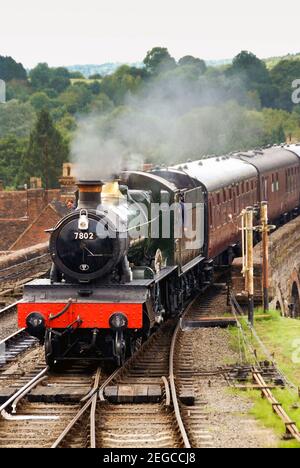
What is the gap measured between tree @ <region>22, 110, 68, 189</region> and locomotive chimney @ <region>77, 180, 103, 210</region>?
5648 cm

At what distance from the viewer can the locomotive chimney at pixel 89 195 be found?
13.9 meters

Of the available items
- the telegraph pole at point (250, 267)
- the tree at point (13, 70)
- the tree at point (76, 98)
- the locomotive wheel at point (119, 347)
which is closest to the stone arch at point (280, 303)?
the telegraph pole at point (250, 267)

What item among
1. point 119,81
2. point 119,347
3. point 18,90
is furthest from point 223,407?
point 18,90

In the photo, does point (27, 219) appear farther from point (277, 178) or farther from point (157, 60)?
point (157, 60)

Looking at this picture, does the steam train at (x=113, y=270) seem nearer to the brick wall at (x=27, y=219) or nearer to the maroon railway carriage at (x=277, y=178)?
the maroon railway carriage at (x=277, y=178)

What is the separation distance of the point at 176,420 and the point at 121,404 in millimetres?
1382

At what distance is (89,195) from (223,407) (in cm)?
385

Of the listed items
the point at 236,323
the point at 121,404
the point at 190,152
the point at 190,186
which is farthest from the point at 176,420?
the point at 190,152

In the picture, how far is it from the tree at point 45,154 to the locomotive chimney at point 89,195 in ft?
185

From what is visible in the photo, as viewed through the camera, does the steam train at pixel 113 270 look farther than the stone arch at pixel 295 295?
No

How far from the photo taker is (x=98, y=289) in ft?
45.5

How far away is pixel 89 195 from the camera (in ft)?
46.0

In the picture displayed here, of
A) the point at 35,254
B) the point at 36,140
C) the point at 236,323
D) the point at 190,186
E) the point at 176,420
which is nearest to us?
the point at 176,420

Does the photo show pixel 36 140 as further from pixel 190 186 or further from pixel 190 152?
pixel 190 186
